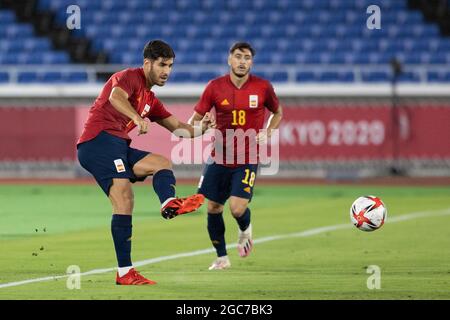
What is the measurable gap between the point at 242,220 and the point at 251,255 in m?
1.03

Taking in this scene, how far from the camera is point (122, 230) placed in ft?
33.8

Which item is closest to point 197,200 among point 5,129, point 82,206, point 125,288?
point 125,288

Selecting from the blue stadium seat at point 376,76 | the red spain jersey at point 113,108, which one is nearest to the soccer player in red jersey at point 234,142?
the red spain jersey at point 113,108

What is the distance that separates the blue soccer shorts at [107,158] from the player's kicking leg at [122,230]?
0.26 ft

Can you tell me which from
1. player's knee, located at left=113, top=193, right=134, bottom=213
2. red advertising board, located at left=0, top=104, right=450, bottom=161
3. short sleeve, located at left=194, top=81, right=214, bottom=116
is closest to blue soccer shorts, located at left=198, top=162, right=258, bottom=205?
short sleeve, located at left=194, top=81, right=214, bottom=116

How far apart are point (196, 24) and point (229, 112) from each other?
21.2 metres

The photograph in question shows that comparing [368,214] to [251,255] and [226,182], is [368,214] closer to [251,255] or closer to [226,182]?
[251,255]

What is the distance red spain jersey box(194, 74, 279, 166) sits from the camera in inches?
489

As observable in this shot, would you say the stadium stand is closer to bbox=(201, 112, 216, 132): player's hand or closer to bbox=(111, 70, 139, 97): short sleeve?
bbox=(201, 112, 216, 132): player's hand

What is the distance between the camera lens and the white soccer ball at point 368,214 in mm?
12664

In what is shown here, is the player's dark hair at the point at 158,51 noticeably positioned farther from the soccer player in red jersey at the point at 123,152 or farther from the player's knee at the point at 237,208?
the player's knee at the point at 237,208

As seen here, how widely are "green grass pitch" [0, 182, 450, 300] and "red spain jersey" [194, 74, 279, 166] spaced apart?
1245 mm

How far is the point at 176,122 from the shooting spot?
37.0 feet
